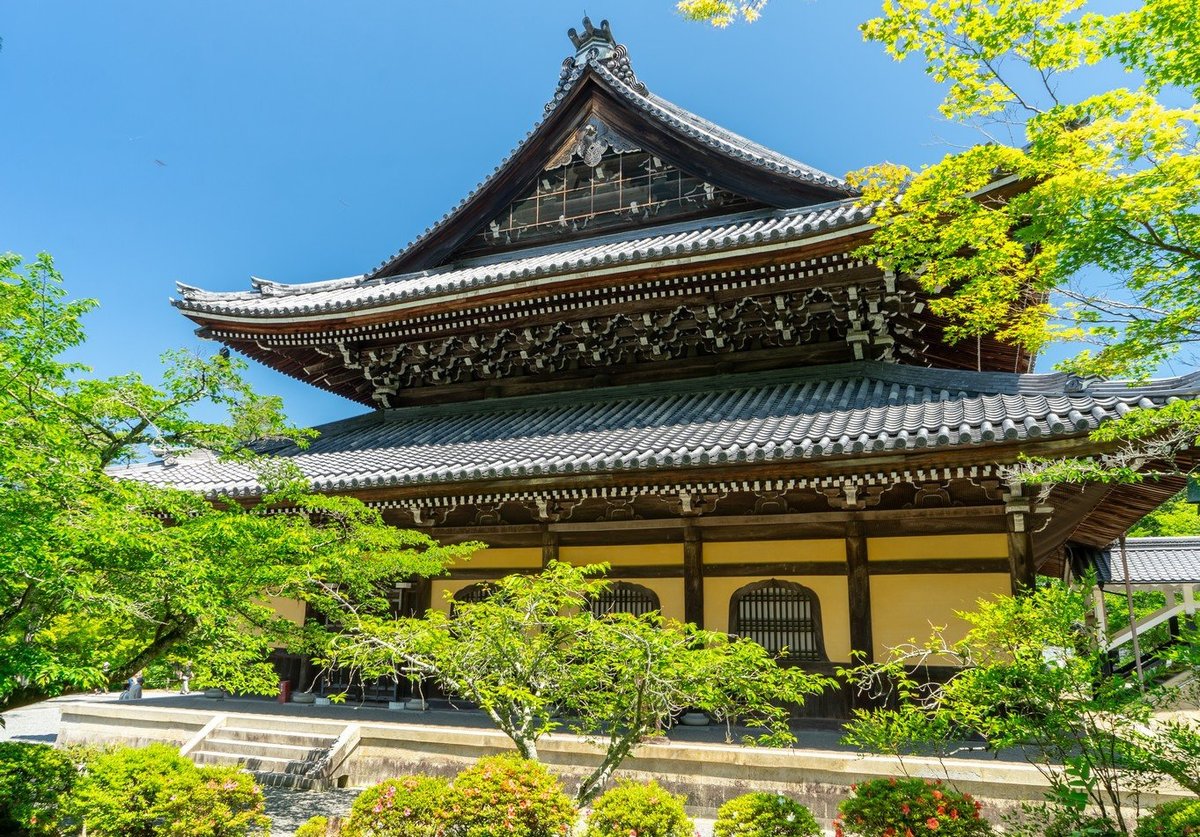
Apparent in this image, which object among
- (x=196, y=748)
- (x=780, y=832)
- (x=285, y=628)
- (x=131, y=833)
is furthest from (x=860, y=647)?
(x=196, y=748)

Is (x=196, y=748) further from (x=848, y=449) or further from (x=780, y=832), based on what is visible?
(x=848, y=449)

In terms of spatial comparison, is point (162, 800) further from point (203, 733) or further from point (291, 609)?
point (291, 609)

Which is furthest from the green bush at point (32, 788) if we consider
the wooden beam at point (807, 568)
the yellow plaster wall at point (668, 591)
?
the yellow plaster wall at point (668, 591)

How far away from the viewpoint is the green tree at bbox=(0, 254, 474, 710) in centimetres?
473

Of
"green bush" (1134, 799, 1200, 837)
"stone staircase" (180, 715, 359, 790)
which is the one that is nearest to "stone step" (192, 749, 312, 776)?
"stone staircase" (180, 715, 359, 790)

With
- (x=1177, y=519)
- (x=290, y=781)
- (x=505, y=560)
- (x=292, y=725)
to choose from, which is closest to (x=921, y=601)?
(x=505, y=560)

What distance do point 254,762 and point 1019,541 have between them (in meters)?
9.48

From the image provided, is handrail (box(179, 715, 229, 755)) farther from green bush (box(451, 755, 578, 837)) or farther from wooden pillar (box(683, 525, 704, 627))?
wooden pillar (box(683, 525, 704, 627))

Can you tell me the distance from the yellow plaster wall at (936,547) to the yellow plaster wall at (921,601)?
219mm

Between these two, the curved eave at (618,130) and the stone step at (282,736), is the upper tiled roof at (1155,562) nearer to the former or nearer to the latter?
the curved eave at (618,130)

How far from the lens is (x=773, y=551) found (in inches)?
349

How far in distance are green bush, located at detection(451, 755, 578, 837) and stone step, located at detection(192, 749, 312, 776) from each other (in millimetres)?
3889

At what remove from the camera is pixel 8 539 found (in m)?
4.33

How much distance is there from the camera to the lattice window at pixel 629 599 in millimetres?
9414
